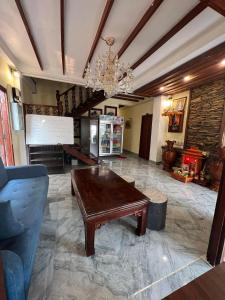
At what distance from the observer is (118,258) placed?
4.67ft

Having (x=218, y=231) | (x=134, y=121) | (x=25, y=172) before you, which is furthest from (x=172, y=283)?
(x=134, y=121)

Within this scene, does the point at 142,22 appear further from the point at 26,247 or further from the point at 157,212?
the point at 26,247

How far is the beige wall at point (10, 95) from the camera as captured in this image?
264 centimetres

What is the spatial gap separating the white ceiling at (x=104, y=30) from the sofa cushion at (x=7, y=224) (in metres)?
2.03

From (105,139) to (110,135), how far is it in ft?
0.92

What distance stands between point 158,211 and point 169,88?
3.52 meters

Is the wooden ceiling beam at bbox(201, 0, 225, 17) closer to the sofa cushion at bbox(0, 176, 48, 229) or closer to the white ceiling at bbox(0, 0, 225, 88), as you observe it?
the white ceiling at bbox(0, 0, 225, 88)

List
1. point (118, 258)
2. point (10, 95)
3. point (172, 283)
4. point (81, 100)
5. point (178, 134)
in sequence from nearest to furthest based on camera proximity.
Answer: point (172, 283) → point (118, 258) → point (10, 95) → point (178, 134) → point (81, 100)

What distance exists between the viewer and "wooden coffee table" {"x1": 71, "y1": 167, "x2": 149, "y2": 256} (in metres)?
1.38

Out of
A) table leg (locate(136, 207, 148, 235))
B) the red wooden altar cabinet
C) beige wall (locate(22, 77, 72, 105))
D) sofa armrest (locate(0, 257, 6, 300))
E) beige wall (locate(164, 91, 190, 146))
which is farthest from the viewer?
beige wall (locate(22, 77, 72, 105))

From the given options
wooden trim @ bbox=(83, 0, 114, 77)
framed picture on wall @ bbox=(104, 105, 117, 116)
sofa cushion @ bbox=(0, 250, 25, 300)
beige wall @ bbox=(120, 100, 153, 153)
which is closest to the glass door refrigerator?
framed picture on wall @ bbox=(104, 105, 117, 116)

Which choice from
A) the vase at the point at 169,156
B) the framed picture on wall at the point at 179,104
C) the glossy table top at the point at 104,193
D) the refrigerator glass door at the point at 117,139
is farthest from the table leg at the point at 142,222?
the refrigerator glass door at the point at 117,139

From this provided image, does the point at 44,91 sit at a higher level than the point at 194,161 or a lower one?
higher

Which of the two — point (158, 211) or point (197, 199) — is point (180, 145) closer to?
point (197, 199)
